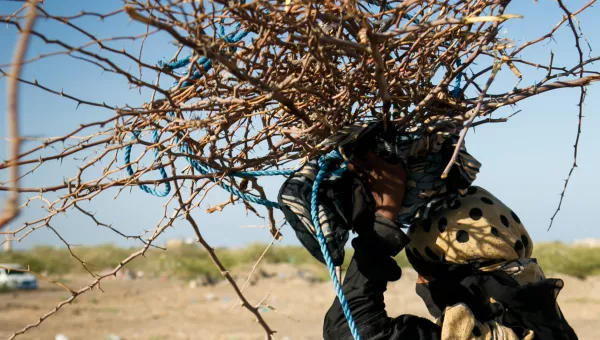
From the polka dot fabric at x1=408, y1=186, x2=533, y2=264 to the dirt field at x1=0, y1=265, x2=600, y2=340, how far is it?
182 inches

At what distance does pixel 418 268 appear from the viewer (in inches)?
76.1

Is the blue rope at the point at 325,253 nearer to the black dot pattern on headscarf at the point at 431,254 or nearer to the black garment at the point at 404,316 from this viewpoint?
the black garment at the point at 404,316

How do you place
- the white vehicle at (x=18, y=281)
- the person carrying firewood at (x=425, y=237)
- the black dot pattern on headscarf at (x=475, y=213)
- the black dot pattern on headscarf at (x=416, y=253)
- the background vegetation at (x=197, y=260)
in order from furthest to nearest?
the background vegetation at (x=197, y=260), the white vehicle at (x=18, y=281), the black dot pattern on headscarf at (x=416, y=253), the black dot pattern on headscarf at (x=475, y=213), the person carrying firewood at (x=425, y=237)

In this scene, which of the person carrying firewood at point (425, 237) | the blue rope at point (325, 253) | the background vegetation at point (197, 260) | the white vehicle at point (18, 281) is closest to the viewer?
the blue rope at point (325, 253)

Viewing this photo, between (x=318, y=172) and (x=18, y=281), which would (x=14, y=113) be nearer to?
(x=318, y=172)

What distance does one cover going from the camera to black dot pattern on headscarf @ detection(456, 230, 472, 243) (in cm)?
172

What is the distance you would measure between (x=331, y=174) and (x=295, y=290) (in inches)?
462

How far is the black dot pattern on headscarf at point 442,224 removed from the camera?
1764 millimetres

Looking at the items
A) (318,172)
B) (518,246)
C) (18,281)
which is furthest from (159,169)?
(18,281)

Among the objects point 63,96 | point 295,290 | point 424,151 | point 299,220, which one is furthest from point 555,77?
point 295,290

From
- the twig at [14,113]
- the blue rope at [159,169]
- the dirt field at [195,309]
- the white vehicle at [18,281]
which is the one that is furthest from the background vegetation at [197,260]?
the twig at [14,113]

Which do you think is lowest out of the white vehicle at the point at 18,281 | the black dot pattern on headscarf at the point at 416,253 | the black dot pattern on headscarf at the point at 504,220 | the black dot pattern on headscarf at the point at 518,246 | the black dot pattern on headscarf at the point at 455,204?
the black dot pattern on headscarf at the point at 518,246

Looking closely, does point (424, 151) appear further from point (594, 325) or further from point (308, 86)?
point (594, 325)

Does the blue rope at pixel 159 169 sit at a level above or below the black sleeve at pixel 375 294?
above
